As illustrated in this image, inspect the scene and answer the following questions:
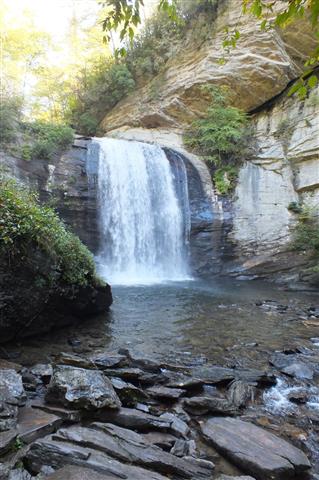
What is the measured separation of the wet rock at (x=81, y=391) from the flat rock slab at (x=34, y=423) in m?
0.21

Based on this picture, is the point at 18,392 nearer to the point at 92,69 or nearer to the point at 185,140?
the point at 185,140

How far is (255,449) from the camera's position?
2602 millimetres

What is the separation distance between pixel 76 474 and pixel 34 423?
2.46 ft

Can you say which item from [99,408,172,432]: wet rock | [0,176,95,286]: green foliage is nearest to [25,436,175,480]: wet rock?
[99,408,172,432]: wet rock

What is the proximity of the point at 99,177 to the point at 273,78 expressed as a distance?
9.58m

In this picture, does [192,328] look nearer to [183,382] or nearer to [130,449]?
[183,382]

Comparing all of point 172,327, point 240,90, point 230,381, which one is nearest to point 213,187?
point 240,90

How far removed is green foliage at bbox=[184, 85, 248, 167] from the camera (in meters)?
15.4

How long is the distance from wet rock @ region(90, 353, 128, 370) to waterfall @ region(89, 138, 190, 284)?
756 centimetres

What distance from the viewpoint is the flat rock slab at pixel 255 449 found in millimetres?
2393

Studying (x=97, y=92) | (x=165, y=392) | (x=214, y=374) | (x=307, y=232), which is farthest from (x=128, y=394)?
(x=97, y=92)

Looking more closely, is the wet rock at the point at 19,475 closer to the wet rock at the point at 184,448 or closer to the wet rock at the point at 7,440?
the wet rock at the point at 7,440

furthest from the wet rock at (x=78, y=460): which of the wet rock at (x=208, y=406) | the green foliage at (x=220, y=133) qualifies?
the green foliage at (x=220, y=133)

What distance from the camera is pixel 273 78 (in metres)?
15.3
